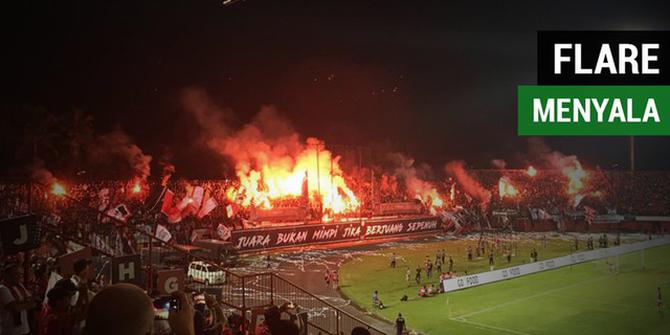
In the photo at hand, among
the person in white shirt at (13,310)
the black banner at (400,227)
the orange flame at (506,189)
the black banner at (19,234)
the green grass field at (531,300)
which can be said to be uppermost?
the black banner at (19,234)

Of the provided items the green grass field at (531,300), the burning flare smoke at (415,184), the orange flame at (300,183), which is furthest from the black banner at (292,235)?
the burning flare smoke at (415,184)

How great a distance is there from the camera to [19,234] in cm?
1019

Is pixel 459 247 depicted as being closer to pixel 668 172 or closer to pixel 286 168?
pixel 286 168

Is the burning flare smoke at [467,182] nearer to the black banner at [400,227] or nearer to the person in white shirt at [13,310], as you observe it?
the black banner at [400,227]

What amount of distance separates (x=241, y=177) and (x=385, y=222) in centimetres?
2036

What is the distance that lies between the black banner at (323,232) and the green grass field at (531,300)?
6383 millimetres

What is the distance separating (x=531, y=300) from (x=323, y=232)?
79.1 feet

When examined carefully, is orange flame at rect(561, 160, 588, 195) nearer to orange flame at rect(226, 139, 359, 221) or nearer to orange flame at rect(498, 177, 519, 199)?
orange flame at rect(498, 177, 519, 199)

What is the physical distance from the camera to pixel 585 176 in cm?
9975

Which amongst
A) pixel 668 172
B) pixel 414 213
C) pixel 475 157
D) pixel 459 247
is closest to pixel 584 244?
pixel 459 247

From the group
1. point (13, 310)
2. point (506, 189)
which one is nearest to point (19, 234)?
point (13, 310)

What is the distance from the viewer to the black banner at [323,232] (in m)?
46.0

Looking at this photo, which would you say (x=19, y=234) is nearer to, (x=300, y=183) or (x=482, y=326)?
(x=482, y=326)

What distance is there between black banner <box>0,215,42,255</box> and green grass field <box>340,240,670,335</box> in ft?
65.5
